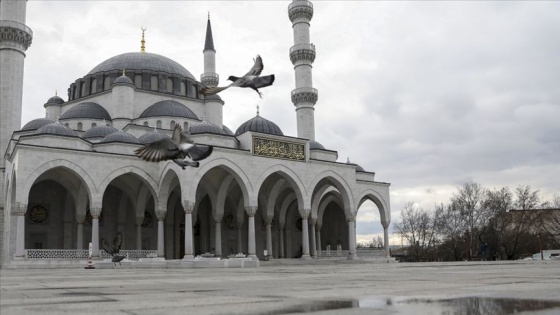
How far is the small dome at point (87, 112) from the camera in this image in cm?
3100

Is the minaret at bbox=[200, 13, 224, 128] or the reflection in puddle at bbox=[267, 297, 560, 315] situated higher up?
the minaret at bbox=[200, 13, 224, 128]

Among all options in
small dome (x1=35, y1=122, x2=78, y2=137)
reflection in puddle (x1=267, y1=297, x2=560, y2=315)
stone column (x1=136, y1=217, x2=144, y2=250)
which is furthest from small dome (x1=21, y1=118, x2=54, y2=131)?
reflection in puddle (x1=267, y1=297, x2=560, y2=315)

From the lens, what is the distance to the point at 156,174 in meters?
24.8

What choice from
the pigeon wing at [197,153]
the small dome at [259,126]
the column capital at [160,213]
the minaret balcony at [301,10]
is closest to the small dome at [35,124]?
the column capital at [160,213]

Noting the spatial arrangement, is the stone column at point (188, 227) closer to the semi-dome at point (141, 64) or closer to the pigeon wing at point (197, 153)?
the semi-dome at point (141, 64)

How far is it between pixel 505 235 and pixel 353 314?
135 feet

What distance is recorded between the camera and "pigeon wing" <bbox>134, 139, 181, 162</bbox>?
25.5ft

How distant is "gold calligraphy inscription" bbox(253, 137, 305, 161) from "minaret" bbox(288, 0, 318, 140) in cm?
440

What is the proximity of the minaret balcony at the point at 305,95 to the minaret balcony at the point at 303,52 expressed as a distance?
6.31 ft

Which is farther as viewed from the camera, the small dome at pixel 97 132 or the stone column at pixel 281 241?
the stone column at pixel 281 241

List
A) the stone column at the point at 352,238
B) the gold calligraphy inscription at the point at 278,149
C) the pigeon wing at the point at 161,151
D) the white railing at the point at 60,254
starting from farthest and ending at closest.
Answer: the stone column at the point at 352,238, the gold calligraphy inscription at the point at 278,149, the white railing at the point at 60,254, the pigeon wing at the point at 161,151

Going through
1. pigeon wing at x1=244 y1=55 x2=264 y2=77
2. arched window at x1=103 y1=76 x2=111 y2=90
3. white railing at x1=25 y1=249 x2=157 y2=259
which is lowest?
white railing at x1=25 y1=249 x2=157 y2=259

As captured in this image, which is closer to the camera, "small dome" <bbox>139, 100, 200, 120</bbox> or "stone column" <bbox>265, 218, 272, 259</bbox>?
"stone column" <bbox>265, 218, 272, 259</bbox>

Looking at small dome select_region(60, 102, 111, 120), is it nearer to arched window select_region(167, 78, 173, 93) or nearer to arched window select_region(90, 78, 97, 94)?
arched window select_region(90, 78, 97, 94)
